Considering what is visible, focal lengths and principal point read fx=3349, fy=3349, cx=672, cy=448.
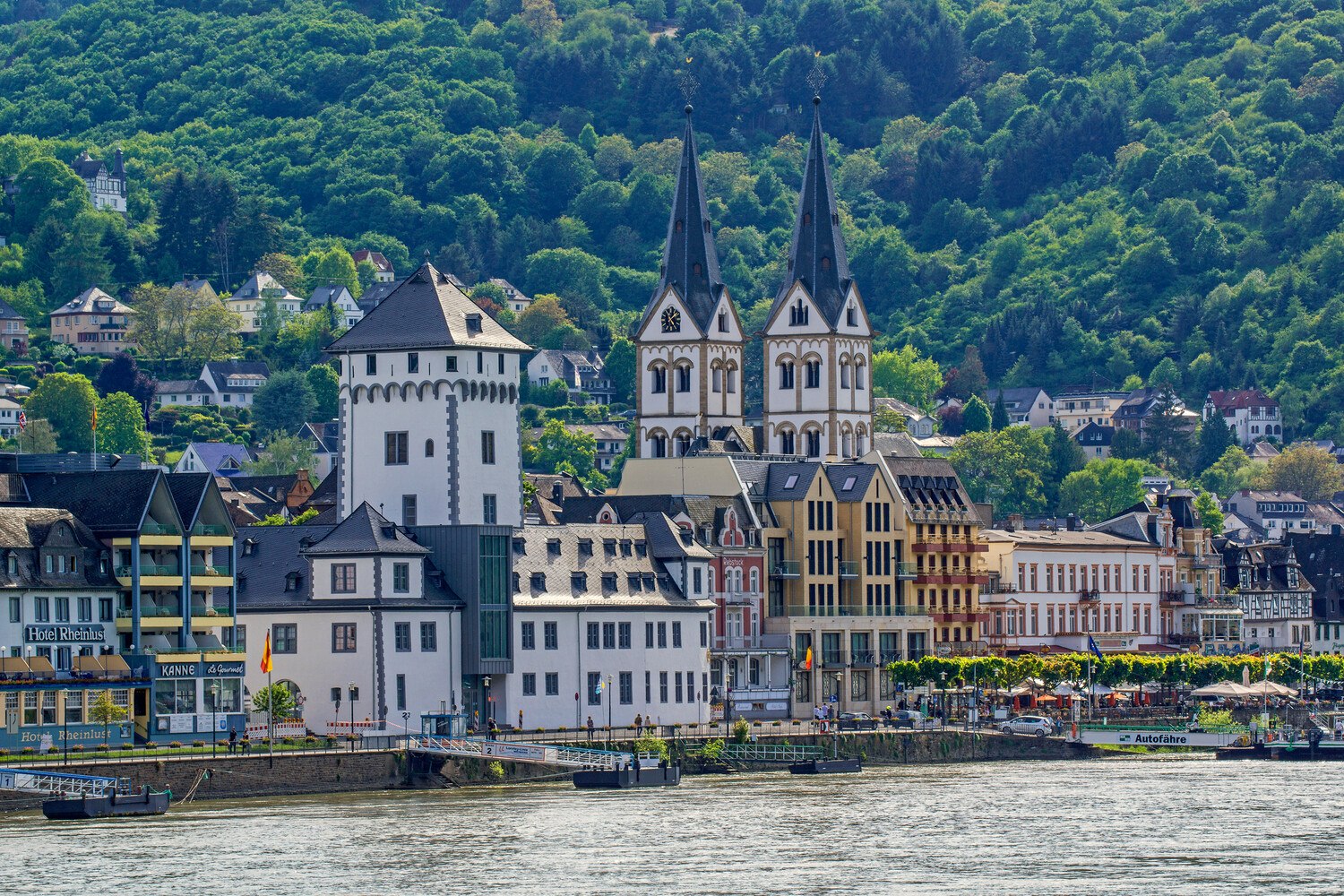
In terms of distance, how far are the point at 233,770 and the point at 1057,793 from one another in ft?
95.7

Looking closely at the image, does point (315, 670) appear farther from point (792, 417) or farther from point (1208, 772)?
point (792, 417)

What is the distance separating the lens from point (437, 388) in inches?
5182

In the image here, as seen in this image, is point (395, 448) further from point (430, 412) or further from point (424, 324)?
point (424, 324)

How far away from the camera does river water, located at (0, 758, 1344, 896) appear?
87.1 m

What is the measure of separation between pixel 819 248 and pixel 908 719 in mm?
53485

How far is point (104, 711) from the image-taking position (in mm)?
112188

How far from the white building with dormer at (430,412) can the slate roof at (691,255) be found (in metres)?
58.2

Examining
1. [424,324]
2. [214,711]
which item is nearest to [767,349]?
[424,324]

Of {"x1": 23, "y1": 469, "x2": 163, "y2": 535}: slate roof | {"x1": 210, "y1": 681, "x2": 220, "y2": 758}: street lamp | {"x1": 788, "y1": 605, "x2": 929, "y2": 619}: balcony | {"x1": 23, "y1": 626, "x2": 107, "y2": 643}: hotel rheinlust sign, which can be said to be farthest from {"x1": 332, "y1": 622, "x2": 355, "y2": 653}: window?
{"x1": 788, "y1": 605, "x2": 929, "y2": 619}: balcony

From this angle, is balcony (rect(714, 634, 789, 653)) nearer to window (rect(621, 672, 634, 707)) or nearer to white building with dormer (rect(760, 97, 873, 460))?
window (rect(621, 672, 634, 707))

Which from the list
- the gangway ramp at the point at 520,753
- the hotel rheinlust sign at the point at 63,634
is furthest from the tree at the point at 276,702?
the hotel rheinlust sign at the point at 63,634

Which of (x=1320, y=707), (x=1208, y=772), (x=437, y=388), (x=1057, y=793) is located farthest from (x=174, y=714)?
(x=1320, y=707)

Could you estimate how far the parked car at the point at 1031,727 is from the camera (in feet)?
474

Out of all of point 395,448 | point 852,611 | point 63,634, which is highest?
point 395,448
